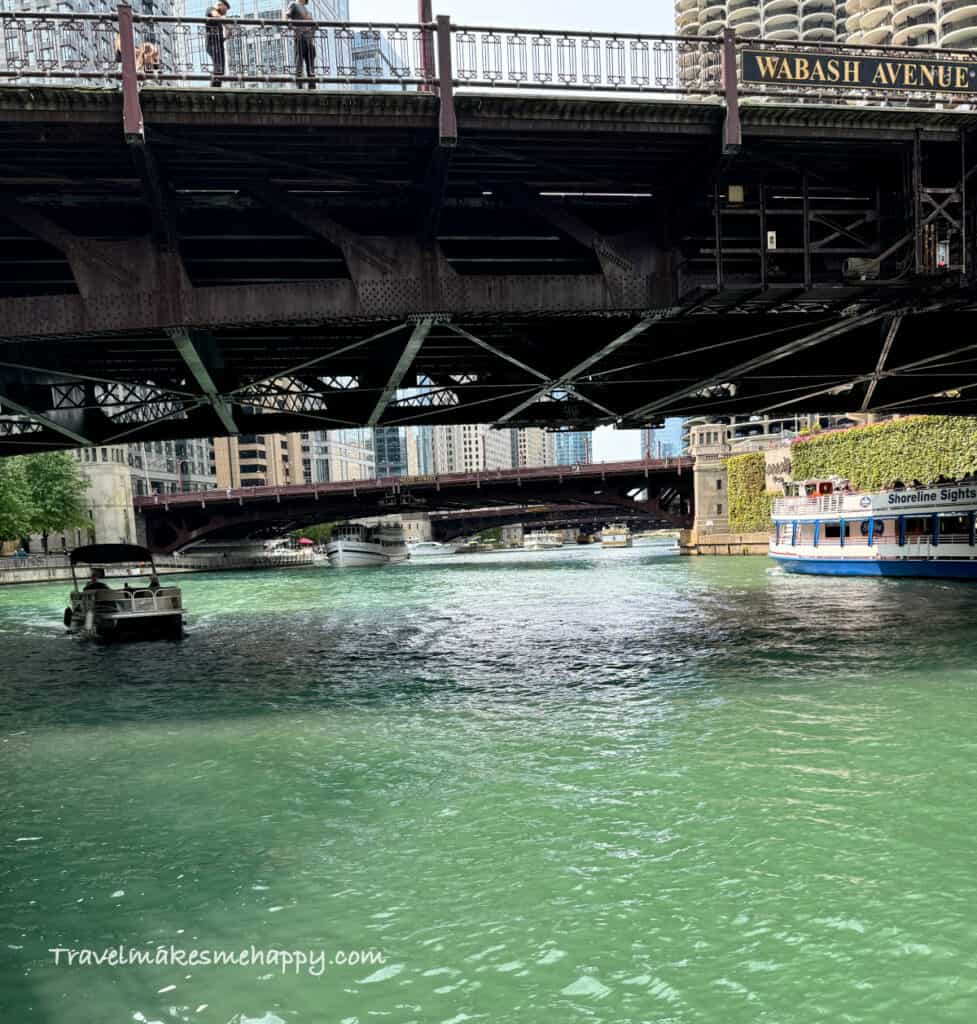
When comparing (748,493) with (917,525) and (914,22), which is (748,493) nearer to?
(917,525)

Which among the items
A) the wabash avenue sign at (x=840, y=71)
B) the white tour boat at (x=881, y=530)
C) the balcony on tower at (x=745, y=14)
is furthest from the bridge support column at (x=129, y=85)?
the balcony on tower at (x=745, y=14)

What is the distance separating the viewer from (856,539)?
168 feet

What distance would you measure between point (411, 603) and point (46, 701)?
2641 centimetres

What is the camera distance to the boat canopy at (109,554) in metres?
35.7

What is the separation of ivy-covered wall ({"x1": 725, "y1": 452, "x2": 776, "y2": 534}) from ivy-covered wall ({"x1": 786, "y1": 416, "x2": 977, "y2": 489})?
6423mm

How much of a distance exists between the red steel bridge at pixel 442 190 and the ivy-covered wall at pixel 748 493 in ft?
220

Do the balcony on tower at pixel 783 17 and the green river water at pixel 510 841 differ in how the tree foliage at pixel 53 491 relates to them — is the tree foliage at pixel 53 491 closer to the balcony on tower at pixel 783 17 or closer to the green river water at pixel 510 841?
the green river water at pixel 510 841

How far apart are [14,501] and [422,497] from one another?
3663cm

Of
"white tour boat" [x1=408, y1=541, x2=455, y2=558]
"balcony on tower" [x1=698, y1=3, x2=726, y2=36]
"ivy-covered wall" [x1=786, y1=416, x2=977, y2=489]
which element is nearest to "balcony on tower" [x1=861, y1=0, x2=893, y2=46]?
"balcony on tower" [x1=698, y1=3, x2=726, y2=36]

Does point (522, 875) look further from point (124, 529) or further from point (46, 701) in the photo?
point (124, 529)

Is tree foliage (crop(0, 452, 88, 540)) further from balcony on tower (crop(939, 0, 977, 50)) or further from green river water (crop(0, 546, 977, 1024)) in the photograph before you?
balcony on tower (crop(939, 0, 977, 50))

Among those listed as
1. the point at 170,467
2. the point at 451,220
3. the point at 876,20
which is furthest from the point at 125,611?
the point at 876,20

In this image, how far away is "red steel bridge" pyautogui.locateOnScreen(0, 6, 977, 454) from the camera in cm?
1501

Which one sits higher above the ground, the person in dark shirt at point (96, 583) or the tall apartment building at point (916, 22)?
the tall apartment building at point (916, 22)
